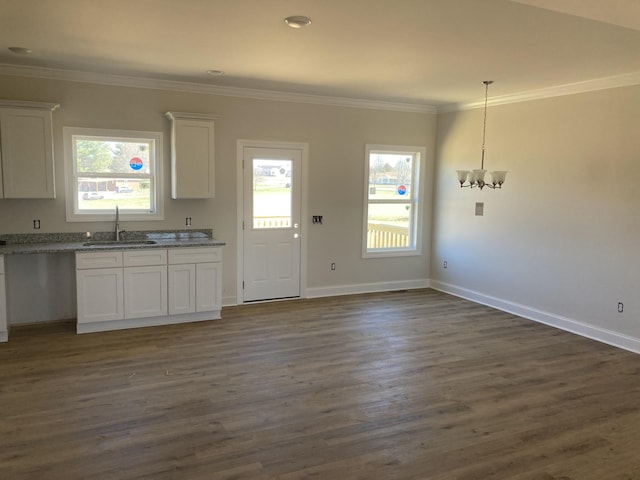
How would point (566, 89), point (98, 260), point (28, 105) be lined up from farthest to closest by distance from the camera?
point (566, 89) → point (98, 260) → point (28, 105)

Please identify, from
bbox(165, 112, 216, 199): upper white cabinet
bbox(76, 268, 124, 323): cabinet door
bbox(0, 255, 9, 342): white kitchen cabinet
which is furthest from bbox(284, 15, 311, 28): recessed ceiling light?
bbox(0, 255, 9, 342): white kitchen cabinet

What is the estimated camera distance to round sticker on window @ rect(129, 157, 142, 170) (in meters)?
5.61

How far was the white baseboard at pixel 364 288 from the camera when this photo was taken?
22.3 feet

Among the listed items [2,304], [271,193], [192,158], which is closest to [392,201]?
[271,193]

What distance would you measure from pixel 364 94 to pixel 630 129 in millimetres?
3003

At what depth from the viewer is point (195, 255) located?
5.41 meters

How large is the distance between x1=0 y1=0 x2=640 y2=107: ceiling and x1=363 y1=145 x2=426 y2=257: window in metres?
1.60

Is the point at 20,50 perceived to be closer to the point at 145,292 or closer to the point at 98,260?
the point at 98,260

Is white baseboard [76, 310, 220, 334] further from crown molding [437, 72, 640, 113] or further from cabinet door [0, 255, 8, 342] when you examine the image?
crown molding [437, 72, 640, 113]

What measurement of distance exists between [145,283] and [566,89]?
199 inches

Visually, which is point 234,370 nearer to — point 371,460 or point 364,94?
point 371,460

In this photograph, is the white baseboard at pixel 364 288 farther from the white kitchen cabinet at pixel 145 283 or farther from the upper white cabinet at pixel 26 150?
the upper white cabinet at pixel 26 150

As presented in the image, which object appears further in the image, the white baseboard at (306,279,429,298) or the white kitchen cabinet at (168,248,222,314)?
the white baseboard at (306,279,429,298)

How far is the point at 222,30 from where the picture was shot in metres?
3.57
